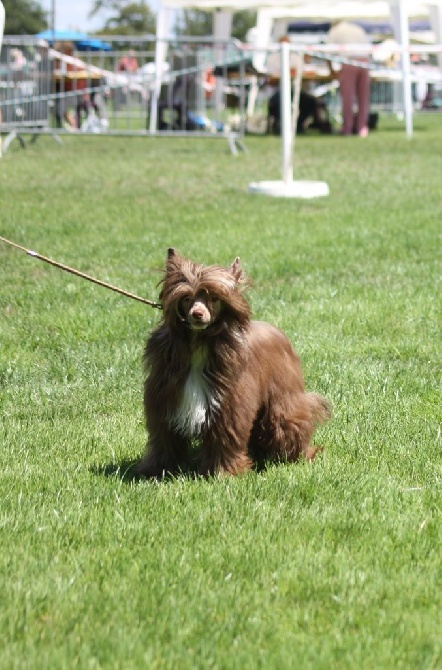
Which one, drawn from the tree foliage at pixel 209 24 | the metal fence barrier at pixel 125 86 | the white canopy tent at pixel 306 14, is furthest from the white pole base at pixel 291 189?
the tree foliage at pixel 209 24

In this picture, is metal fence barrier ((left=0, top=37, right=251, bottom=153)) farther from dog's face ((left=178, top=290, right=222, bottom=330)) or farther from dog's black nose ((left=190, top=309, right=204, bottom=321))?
dog's black nose ((left=190, top=309, right=204, bottom=321))

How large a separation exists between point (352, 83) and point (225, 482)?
20.7 metres

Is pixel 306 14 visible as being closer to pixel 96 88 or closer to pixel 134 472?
pixel 96 88

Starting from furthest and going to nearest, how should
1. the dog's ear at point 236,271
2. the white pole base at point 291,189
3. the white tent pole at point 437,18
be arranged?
the white tent pole at point 437,18
the white pole base at point 291,189
the dog's ear at point 236,271

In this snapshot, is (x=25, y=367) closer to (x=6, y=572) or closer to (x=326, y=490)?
(x=326, y=490)

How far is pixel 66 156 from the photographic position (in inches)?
713

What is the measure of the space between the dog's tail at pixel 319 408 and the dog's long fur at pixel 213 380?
0.15 metres

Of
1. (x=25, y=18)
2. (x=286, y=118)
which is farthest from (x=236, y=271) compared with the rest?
(x=25, y=18)

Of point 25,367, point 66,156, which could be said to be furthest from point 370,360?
point 66,156

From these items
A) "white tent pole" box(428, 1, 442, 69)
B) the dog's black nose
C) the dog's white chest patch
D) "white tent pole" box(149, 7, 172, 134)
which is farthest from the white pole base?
"white tent pole" box(428, 1, 442, 69)

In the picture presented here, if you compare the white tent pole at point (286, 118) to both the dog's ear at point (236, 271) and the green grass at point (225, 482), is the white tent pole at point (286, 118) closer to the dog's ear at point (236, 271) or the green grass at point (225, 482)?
the green grass at point (225, 482)

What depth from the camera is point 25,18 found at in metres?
52.9

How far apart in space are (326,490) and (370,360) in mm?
2335

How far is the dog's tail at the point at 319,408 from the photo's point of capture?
507 centimetres
